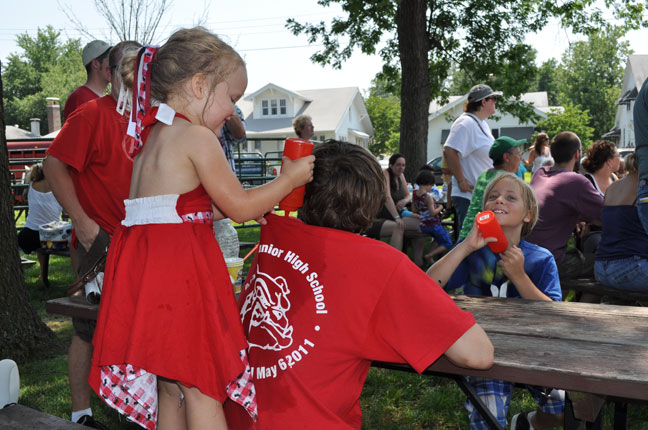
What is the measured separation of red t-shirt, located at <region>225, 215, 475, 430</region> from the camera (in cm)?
151

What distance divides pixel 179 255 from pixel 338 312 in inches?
20.3

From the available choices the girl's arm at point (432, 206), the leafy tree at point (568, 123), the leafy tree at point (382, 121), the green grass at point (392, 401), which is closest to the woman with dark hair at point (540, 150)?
the girl's arm at point (432, 206)

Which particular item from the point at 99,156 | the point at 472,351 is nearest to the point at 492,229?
the point at 472,351

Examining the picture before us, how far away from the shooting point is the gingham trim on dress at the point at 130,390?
1755 mm

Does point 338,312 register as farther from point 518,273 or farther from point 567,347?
point 518,273

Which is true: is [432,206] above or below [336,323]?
below

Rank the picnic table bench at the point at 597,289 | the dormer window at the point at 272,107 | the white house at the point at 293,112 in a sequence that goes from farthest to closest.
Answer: the dormer window at the point at 272,107
the white house at the point at 293,112
the picnic table bench at the point at 597,289

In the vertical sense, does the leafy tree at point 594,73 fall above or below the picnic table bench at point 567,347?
above

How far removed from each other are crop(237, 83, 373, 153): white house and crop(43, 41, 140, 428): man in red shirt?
113 feet

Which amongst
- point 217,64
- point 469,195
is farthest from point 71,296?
point 469,195

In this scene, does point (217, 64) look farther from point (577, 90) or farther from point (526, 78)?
point (577, 90)

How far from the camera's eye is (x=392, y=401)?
12.0 ft

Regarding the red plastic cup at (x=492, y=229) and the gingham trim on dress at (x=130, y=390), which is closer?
the gingham trim on dress at (x=130, y=390)

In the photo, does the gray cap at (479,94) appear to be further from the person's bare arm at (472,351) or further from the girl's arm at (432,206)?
the person's bare arm at (472,351)
